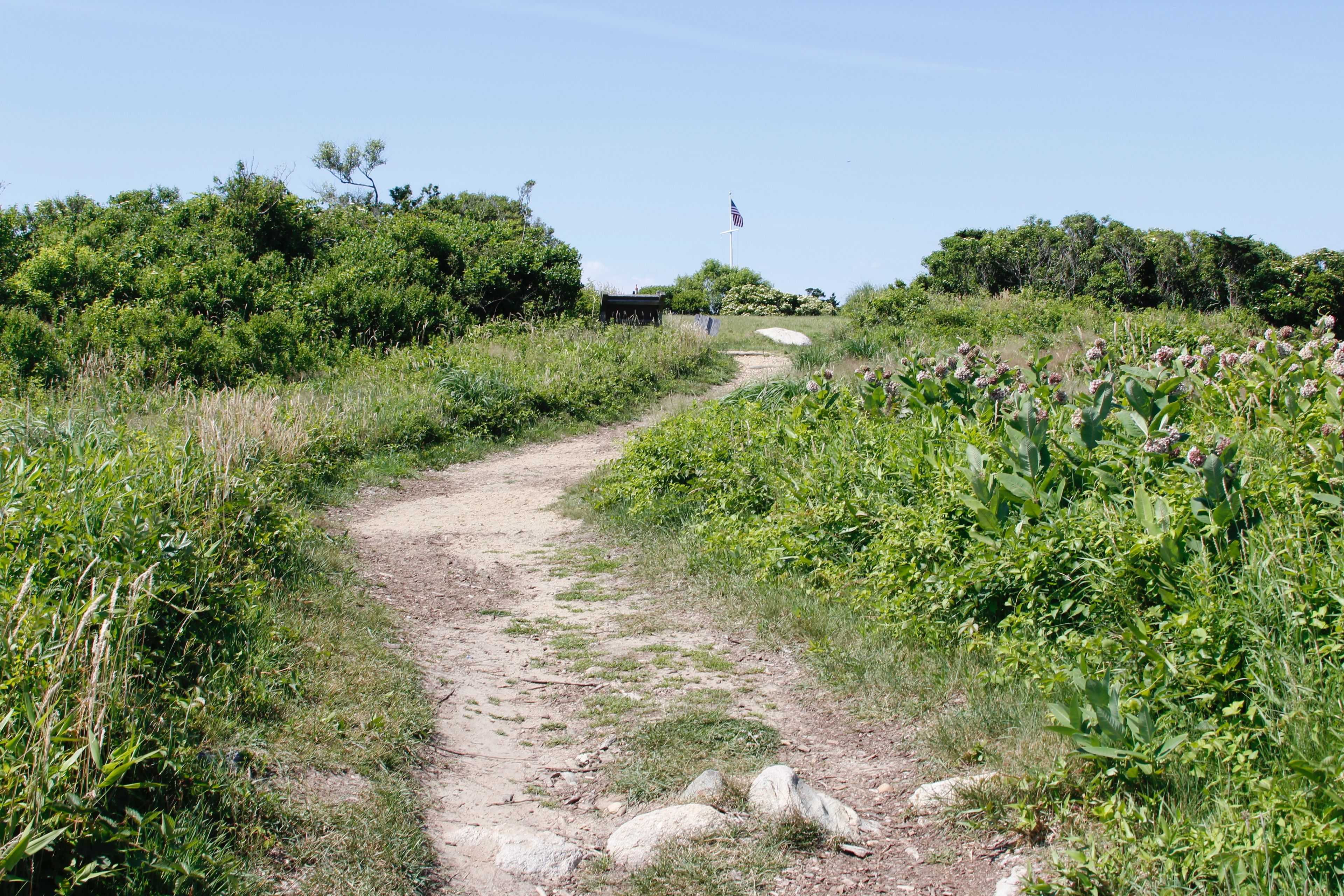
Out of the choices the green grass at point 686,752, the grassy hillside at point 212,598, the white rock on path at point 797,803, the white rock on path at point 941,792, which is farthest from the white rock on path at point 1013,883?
the grassy hillside at point 212,598

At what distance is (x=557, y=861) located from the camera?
3.14m

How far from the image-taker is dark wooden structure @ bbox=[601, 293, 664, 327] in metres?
22.9

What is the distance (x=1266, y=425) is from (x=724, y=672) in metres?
3.46

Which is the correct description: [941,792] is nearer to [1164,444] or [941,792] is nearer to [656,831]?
[656,831]

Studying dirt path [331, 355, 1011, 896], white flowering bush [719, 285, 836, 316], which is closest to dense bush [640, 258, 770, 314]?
white flowering bush [719, 285, 836, 316]

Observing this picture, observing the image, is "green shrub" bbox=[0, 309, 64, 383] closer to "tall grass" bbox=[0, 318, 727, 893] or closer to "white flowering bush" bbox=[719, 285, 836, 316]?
"tall grass" bbox=[0, 318, 727, 893]

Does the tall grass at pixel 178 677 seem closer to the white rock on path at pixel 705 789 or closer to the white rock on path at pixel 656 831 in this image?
the white rock on path at pixel 656 831

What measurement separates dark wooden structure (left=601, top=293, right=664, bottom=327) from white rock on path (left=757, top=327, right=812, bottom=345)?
2729 millimetres

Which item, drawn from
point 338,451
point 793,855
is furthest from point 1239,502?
point 338,451

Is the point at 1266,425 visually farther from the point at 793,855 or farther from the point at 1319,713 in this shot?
the point at 793,855

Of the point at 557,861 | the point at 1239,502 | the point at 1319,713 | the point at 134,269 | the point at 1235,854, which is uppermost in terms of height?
the point at 134,269

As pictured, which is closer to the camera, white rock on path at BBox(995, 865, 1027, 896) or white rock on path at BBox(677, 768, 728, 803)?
white rock on path at BBox(995, 865, 1027, 896)

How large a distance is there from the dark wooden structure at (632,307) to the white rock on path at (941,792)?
1973 centimetres

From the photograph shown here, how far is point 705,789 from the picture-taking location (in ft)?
11.5
